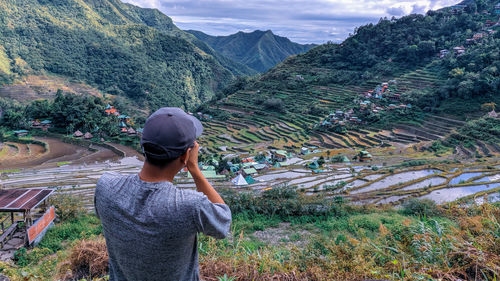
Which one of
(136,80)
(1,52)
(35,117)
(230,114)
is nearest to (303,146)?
(230,114)

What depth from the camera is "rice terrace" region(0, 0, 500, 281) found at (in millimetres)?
2396

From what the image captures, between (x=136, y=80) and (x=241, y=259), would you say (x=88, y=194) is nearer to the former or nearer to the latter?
(x=241, y=259)

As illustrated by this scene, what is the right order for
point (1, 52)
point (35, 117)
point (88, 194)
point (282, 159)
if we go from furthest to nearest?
point (1, 52)
point (35, 117)
point (282, 159)
point (88, 194)

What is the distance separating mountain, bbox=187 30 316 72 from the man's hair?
12326 cm

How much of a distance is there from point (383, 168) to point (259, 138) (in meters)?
11.5

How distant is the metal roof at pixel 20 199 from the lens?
5570 mm

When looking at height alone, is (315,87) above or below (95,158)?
above

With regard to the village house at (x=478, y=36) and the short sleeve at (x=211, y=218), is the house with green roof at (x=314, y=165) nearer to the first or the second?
the short sleeve at (x=211, y=218)

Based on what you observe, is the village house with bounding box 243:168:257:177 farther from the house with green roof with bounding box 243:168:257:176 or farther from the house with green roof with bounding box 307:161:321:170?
the house with green roof with bounding box 307:161:321:170

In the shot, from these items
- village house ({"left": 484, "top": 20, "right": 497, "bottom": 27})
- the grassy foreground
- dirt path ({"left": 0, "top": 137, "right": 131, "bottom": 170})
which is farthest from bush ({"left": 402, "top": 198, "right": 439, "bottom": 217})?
village house ({"left": 484, "top": 20, "right": 497, "bottom": 27})

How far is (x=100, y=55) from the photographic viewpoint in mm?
52188

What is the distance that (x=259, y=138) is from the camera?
24.7 metres

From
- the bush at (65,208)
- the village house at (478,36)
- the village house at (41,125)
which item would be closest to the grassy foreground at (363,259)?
the bush at (65,208)

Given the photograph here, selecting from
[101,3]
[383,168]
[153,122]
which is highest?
[101,3]
